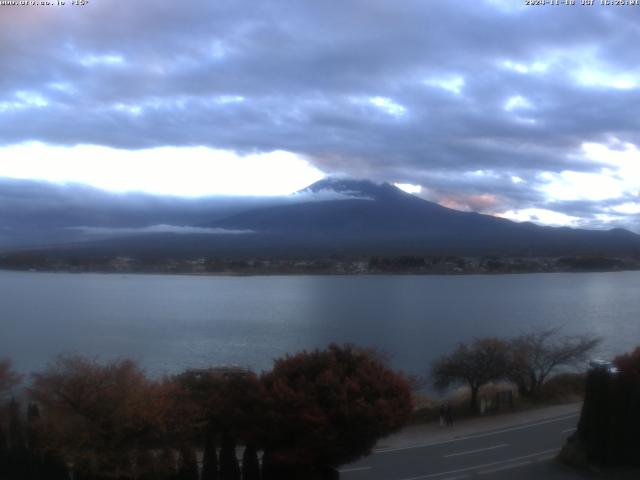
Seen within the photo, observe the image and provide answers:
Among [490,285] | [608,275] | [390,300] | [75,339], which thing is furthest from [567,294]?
[75,339]

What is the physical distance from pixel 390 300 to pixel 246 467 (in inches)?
2074

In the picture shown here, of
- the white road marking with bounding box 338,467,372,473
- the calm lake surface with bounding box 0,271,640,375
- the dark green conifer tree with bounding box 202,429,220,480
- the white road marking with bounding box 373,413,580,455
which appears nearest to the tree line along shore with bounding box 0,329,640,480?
the dark green conifer tree with bounding box 202,429,220,480

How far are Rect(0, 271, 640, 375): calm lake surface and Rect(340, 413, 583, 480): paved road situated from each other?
12431mm

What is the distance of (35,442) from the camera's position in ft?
38.4

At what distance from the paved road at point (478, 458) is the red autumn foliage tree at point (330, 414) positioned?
216 centimetres

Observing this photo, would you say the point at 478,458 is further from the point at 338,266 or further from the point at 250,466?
the point at 338,266

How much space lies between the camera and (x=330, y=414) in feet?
38.1

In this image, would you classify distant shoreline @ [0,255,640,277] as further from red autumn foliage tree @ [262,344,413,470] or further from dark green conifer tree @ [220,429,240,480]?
dark green conifer tree @ [220,429,240,480]

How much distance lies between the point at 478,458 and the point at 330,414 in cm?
473

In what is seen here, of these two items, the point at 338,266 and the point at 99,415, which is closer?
the point at 99,415

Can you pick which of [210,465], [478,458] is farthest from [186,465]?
[478,458]

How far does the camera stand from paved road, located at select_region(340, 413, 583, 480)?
1362 cm

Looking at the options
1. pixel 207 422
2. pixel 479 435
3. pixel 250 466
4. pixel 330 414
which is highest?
pixel 330 414

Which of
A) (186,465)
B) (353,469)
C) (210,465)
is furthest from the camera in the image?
(353,469)
